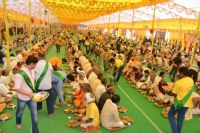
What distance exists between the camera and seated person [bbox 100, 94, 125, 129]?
624 centimetres

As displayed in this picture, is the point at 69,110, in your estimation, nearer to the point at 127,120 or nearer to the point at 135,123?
the point at 127,120

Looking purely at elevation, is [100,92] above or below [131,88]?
above

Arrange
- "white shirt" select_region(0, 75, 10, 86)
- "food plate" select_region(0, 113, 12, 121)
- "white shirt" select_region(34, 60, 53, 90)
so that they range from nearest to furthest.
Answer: "white shirt" select_region(34, 60, 53, 90), "food plate" select_region(0, 113, 12, 121), "white shirt" select_region(0, 75, 10, 86)

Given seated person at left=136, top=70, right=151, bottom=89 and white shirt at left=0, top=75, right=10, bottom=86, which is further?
seated person at left=136, top=70, right=151, bottom=89

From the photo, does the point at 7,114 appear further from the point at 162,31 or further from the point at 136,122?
the point at 162,31

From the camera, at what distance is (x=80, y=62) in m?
11.2

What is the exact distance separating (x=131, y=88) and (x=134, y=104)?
85.1 inches

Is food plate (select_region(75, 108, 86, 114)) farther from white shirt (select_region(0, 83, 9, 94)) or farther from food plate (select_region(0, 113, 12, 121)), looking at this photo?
white shirt (select_region(0, 83, 9, 94))

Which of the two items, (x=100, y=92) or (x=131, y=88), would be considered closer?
(x=100, y=92)

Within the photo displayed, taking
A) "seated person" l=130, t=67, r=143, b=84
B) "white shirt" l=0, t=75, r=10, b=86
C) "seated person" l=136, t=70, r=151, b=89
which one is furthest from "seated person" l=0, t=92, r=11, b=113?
"seated person" l=130, t=67, r=143, b=84

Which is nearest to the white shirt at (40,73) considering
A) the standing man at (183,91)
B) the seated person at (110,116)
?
the seated person at (110,116)

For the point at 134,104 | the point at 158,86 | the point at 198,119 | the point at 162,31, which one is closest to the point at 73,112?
the point at 134,104

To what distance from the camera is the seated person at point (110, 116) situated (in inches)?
246

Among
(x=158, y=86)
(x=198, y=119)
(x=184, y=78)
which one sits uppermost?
(x=184, y=78)
